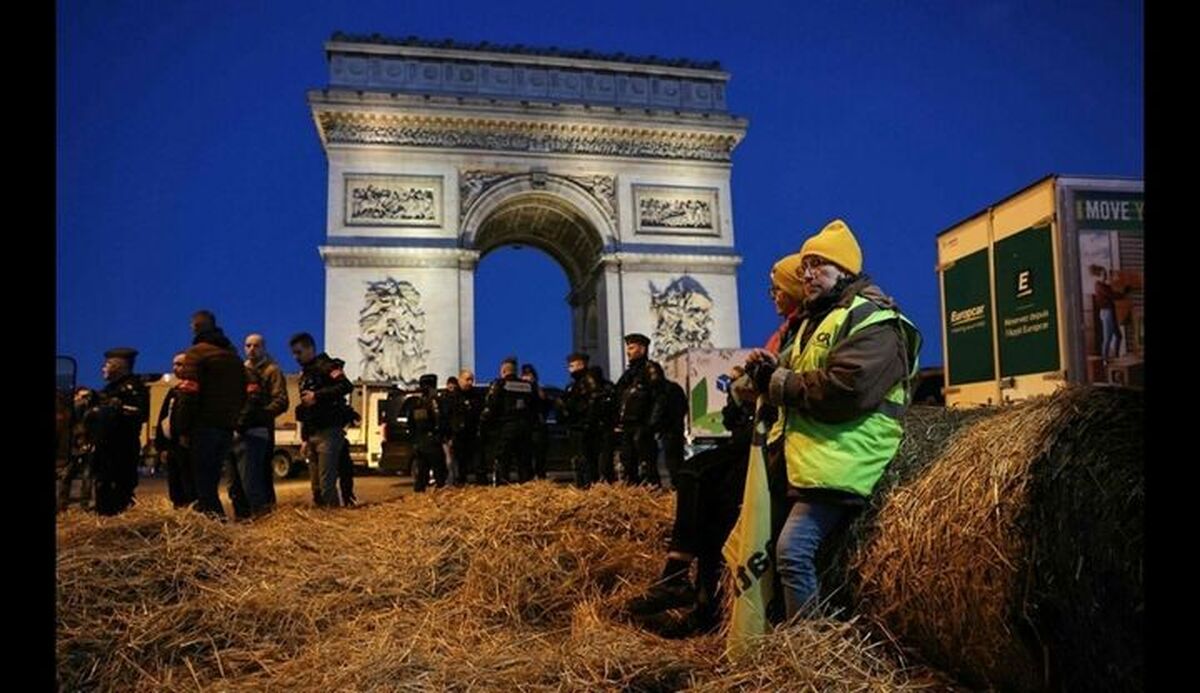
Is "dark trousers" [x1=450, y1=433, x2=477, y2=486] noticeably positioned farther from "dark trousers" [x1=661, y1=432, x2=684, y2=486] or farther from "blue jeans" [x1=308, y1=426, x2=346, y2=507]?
"blue jeans" [x1=308, y1=426, x2=346, y2=507]

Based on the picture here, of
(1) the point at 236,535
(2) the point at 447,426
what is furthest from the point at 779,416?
(2) the point at 447,426

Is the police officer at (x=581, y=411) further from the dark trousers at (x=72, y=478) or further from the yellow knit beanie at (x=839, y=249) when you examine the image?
the yellow knit beanie at (x=839, y=249)

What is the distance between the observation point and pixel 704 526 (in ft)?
10.3

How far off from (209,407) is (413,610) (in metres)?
3.57

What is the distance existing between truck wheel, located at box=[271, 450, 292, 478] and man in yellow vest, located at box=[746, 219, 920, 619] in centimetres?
1418

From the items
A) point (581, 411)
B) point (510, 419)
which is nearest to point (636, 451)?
point (581, 411)

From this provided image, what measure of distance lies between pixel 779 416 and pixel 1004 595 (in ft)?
3.29

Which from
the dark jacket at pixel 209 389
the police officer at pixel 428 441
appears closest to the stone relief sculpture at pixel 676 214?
the police officer at pixel 428 441

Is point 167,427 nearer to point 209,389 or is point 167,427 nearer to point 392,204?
point 209,389

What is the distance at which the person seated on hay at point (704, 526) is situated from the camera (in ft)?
10.2

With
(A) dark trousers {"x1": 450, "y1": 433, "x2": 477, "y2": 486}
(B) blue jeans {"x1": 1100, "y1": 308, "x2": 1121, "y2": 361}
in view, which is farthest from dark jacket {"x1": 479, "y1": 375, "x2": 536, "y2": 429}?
(B) blue jeans {"x1": 1100, "y1": 308, "x2": 1121, "y2": 361}

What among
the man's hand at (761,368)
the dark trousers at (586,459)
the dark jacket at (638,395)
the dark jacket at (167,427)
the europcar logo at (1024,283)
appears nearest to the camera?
the man's hand at (761,368)

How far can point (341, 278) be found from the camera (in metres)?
22.1

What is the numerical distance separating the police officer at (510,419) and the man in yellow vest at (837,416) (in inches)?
292
